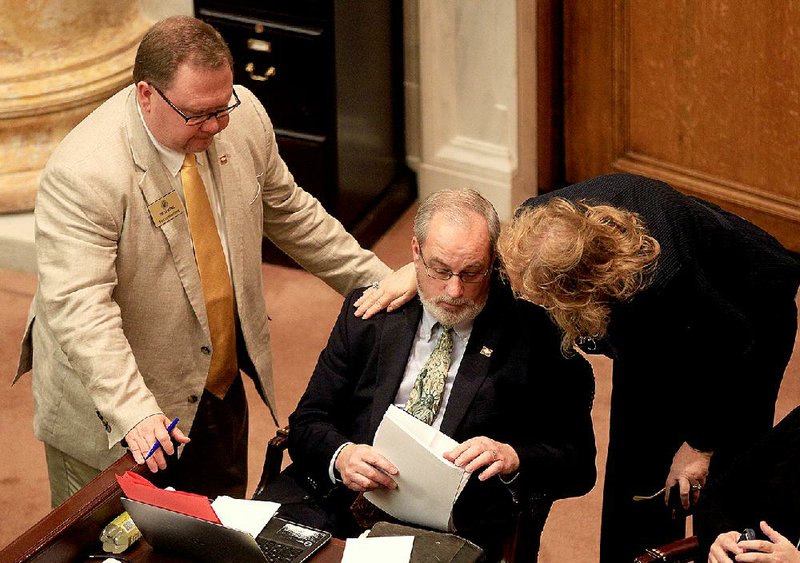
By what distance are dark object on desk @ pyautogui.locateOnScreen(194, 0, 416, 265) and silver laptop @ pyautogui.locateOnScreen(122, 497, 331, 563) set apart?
9.25ft

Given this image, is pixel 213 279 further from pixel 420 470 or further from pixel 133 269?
pixel 420 470

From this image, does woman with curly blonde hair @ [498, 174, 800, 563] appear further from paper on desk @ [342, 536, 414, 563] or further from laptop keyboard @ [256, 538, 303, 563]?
laptop keyboard @ [256, 538, 303, 563]

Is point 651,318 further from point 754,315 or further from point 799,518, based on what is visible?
point 799,518

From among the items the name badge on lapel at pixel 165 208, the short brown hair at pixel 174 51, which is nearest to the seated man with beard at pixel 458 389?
the name badge on lapel at pixel 165 208

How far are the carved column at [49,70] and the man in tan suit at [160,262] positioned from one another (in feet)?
8.25

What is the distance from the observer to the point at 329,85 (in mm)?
5605

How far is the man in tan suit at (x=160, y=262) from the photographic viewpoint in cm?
325

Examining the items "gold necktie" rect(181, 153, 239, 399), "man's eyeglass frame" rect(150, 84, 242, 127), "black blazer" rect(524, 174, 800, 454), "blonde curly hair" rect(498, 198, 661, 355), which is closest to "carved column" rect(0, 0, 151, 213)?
"gold necktie" rect(181, 153, 239, 399)

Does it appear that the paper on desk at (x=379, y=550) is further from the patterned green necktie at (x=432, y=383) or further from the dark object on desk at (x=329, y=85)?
the dark object on desk at (x=329, y=85)

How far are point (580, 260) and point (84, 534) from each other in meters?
1.23

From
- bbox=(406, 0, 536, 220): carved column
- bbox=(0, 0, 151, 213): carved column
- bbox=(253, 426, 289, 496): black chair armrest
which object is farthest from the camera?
bbox=(0, 0, 151, 213): carved column

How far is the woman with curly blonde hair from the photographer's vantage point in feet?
9.70

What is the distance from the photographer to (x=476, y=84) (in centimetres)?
590

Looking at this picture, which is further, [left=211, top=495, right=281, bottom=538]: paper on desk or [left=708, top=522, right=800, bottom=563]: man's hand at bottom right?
[left=211, top=495, right=281, bottom=538]: paper on desk
